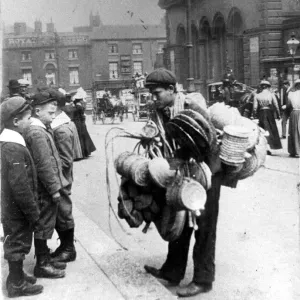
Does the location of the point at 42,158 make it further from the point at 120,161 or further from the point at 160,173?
the point at 160,173

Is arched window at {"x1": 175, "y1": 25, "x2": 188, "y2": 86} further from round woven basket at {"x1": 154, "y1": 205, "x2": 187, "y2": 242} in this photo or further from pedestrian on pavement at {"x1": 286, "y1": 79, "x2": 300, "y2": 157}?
round woven basket at {"x1": 154, "y1": 205, "x2": 187, "y2": 242}

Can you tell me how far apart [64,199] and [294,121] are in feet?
29.7

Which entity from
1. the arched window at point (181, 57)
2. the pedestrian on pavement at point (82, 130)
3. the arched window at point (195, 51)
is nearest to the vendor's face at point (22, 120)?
the pedestrian on pavement at point (82, 130)

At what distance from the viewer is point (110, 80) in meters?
56.3

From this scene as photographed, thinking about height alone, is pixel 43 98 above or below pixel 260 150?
above

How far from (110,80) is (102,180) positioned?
45.5m

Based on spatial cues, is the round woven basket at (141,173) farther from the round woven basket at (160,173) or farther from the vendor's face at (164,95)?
the vendor's face at (164,95)

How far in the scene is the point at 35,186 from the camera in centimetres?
478

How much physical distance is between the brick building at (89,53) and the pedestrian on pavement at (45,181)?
50.8 m

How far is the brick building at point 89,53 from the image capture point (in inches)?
2259

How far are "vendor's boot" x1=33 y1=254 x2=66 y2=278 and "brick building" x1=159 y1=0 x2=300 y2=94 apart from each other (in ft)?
57.0

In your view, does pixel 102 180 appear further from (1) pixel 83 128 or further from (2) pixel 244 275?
(2) pixel 244 275

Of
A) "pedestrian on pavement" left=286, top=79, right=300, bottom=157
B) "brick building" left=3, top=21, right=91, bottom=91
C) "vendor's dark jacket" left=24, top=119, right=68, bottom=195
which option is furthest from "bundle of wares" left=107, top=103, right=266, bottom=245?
"brick building" left=3, top=21, right=91, bottom=91

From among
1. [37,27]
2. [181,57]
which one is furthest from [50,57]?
[181,57]
